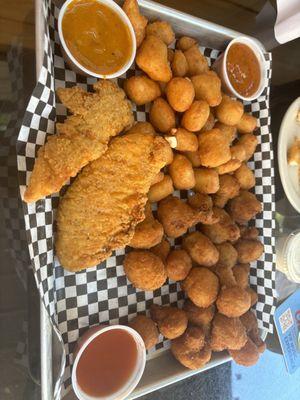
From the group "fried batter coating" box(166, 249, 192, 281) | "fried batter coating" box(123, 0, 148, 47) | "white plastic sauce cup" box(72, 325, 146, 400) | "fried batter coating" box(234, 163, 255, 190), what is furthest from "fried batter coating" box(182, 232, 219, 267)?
"fried batter coating" box(123, 0, 148, 47)

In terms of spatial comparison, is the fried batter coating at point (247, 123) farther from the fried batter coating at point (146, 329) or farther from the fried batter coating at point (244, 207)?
the fried batter coating at point (146, 329)

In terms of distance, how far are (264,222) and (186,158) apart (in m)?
0.72

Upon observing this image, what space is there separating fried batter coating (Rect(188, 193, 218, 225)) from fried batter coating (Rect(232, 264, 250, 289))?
15.2 inches

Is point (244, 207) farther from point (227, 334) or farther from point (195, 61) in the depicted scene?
point (195, 61)

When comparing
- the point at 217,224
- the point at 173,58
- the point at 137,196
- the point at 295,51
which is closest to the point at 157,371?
the point at 217,224

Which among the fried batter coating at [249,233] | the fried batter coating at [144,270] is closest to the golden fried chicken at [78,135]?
the fried batter coating at [144,270]

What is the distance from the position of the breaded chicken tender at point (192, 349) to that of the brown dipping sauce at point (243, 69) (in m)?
1.41

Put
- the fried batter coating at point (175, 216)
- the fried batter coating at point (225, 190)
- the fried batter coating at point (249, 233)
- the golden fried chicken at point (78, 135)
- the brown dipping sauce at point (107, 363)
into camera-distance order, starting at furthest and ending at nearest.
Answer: the fried batter coating at point (249, 233) → the fried batter coating at point (225, 190) → the fried batter coating at point (175, 216) → the brown dipping sauce at point (107, 363) → the golden fried chicken at point (78, 135)

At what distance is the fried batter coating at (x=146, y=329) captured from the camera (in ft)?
6.06

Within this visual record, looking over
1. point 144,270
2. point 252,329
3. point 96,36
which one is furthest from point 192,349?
point 96,36

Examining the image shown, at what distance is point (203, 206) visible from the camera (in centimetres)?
196

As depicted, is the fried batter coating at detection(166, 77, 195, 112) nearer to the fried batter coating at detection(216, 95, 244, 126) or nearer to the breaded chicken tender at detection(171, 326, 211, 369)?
the fried batter coating at detection(216, 95, 244, 126)

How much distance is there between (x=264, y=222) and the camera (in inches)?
89.7

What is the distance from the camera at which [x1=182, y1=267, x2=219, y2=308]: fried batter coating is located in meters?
1.97
